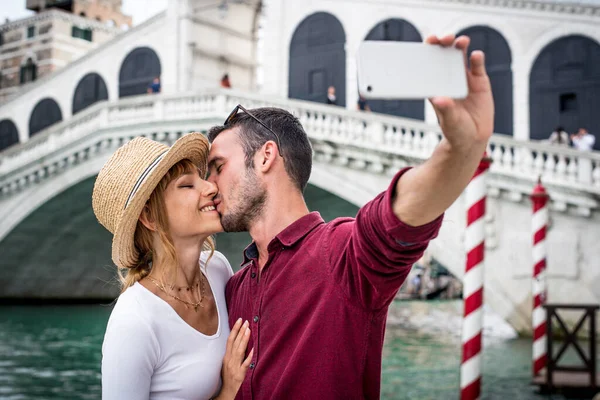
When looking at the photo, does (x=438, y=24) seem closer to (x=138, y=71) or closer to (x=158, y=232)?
(x=138, y=71)

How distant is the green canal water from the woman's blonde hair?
4.55 metres

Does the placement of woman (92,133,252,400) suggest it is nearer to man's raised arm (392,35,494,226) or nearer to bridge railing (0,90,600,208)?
man's raised arm (392,35,494,226)

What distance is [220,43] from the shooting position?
640 inches

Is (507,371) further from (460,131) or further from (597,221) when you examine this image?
(460,131)

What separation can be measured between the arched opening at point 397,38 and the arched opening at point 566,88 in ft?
6.32

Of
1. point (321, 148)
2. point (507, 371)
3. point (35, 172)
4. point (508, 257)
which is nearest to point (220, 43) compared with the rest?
point (35, 172)

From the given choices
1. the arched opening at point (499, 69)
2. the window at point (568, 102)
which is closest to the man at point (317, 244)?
the window at point (568, 102)

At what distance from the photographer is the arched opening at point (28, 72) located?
20.8 m

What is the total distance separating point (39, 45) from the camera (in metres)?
20.8

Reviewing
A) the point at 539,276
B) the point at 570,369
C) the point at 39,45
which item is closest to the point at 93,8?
the point at 39,45

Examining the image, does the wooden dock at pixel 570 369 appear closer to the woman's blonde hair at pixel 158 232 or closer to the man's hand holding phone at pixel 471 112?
the woman's blonde hair at pixel 158 232

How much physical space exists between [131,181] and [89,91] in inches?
627

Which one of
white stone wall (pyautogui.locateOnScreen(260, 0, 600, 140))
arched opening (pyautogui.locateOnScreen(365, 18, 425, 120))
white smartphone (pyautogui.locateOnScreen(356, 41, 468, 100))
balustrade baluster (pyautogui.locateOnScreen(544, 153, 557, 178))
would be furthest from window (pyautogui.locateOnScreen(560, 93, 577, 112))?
white smartphone (pyautogui.locateOnScreen(356, 41, 468, 100))

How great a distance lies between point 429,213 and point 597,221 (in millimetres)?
8629
